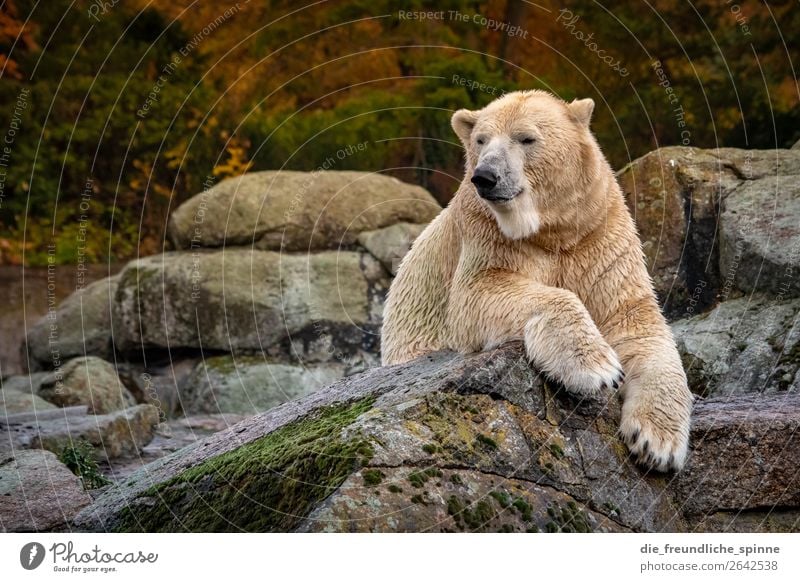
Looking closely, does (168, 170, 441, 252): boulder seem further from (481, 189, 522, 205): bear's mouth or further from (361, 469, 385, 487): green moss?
(361, 469, 385, 487): green moss

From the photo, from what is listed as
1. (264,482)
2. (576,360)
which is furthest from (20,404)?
(576,360)

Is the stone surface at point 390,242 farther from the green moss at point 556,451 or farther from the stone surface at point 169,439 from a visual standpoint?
the green moss at point 556,451

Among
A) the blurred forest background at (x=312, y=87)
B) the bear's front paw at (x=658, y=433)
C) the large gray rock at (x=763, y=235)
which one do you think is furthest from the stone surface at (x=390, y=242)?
the bear's front paw at (x=658, y=433)

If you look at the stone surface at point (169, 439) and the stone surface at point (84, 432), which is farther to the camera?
the stone surface at point (169, 439)

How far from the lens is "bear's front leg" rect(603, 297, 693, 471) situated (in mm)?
4660

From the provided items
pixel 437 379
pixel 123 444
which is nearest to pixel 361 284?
pixel 123 444

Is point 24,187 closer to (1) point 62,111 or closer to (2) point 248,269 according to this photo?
(1) point 62,111

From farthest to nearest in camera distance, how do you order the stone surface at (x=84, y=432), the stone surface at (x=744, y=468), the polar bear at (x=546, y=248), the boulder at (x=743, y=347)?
the stone surface at (x=84, y=432) < the boulder at (x=743, y=347) < the polar bear at (x=546, y=248) < the stone surface at (x=744, y=468)

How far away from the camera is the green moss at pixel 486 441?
4382 millimetres

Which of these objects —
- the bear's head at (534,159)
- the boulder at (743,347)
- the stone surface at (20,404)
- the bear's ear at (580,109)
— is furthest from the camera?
the stone surface at (20,404)

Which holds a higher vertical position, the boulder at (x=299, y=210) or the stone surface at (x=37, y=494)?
the boulder at (x=299, y=210)

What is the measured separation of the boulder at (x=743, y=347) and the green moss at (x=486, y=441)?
9.22 feet

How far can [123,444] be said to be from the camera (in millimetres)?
8359

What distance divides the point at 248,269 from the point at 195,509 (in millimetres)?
7565
